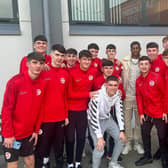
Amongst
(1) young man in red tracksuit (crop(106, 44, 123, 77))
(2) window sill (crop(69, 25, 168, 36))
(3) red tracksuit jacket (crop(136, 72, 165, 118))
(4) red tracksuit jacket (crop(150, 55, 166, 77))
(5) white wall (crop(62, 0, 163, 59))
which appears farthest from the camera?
(2) window sill (crop(69, 25, 168, 36))

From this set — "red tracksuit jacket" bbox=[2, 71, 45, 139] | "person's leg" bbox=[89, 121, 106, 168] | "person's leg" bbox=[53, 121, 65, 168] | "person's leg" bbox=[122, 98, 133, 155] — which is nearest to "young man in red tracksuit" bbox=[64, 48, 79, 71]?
"red tracksuit jacket" bbox=[2, 71, 45, 139]

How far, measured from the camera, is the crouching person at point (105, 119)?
3359mm

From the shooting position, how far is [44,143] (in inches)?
131

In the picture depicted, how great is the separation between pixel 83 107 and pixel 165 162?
1.62 meters

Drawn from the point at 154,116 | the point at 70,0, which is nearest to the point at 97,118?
Answer: the point at 154,116

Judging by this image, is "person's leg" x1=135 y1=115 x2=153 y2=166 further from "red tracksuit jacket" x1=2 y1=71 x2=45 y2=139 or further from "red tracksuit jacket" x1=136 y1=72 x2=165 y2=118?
"red tracksuit jacket" x1=2 y1=71 x2=45 y2=139

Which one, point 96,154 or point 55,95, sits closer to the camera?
point 55,95

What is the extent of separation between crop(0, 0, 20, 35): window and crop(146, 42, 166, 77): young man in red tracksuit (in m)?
2.69

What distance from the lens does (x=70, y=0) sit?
5090 mm

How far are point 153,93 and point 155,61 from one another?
618 millimetres

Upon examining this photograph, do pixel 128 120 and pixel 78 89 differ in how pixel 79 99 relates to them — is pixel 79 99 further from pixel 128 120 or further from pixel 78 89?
pixel 128 120

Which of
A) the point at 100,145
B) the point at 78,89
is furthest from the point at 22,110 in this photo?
the point at 100,145

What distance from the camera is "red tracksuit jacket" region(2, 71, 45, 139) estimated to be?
2.69 meters

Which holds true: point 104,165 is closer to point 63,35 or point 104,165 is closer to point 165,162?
point 165,162
